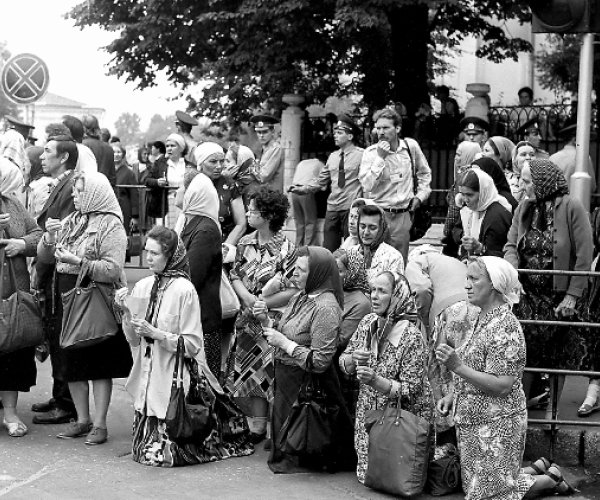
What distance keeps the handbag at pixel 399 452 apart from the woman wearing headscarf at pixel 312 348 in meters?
0.50

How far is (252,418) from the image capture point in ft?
28.6

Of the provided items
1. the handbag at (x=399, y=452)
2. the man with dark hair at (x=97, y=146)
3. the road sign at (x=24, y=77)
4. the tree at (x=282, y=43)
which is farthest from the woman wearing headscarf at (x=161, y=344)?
the tree at (x=282, y=43)

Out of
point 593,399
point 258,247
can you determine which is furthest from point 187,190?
point 593,399

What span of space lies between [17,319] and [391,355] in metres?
2.88

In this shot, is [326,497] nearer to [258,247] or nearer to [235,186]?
[258,247]

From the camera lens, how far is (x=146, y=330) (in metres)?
7.68

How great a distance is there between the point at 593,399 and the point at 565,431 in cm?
62

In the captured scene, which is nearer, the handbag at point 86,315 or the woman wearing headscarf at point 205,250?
the handbag at point 86,315

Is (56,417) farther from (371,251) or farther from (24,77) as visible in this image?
(24,77)

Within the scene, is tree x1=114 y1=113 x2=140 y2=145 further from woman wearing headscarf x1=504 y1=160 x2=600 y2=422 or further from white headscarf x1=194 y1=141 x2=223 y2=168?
woman wearing headscarf x1=504 y1=160 x2=600 y2=422

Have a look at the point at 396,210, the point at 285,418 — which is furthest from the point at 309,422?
the point at 396,210

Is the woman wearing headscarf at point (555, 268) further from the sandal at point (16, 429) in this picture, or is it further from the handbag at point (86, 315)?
the sandal at point (16, 429)

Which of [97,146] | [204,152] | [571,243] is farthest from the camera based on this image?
[97,146]

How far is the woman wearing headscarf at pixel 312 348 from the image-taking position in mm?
7523
